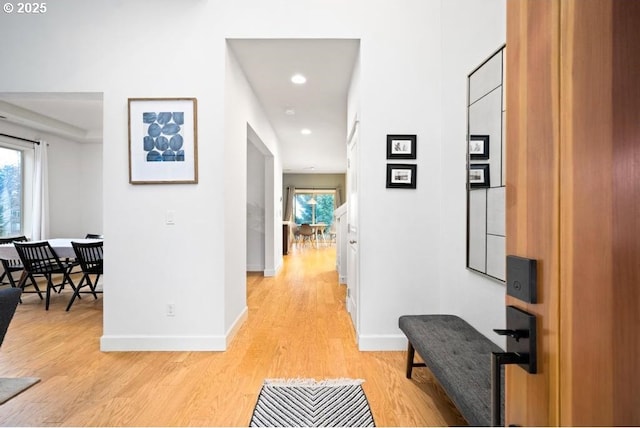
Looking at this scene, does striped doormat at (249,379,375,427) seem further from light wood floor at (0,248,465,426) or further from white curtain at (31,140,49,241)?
white curtain at (31,140,49,241)

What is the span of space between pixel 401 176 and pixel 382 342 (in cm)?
139

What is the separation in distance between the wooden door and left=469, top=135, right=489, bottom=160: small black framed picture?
1.73 metres

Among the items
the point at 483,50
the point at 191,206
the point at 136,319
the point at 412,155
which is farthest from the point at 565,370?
the point at 136,319

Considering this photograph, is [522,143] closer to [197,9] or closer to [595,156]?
[595,156]

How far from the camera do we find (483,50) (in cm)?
220

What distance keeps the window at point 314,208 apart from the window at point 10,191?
27.8ft

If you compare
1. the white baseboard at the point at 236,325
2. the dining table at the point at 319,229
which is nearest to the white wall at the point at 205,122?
the white baseboard at the point at 236,325

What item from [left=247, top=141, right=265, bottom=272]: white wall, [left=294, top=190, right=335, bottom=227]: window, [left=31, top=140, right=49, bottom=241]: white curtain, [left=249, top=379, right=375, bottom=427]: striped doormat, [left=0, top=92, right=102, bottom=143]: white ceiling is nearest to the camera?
[left=249, top=379, right=375, bottom=427]: striped doormat

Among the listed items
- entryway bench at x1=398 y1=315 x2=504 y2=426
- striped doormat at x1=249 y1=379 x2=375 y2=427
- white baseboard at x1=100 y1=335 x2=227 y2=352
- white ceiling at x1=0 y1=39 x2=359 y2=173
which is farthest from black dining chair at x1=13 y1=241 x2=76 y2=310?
entryway bench at x1=398 y1=315 x2=504 y2=426

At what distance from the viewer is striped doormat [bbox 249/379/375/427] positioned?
1.85 meters

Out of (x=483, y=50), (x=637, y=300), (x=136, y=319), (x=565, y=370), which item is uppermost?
(x=483, y=50)

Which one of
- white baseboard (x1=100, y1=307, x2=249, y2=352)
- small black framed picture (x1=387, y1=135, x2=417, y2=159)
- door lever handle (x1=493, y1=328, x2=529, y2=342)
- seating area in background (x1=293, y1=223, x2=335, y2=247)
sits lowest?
white baseboard (x1=100, y1=307, x2=249, y2=352)

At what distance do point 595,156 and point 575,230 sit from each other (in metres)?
0.11

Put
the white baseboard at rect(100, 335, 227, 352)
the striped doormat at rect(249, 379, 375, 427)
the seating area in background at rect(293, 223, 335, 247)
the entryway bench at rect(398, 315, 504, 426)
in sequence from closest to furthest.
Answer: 1. the entryway bench at rect(398, 315, 504, 426)
2. the striped doormat at rect(249, 379, 375, 427)
3. the white baseboard at rect(100, 335, 227, 352)
4. the seating area in background at rect(293, 223, 335, 247)
